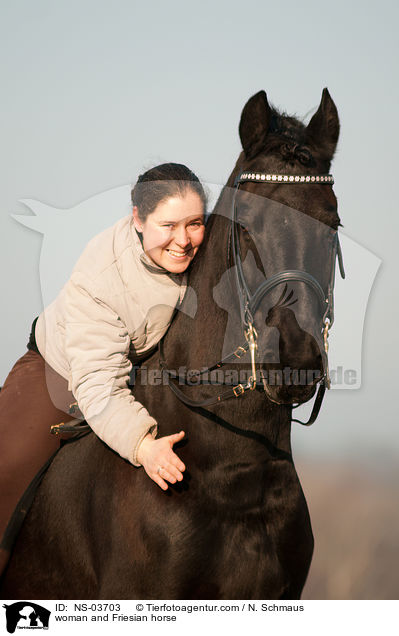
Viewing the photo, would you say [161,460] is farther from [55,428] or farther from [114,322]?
[55,428]

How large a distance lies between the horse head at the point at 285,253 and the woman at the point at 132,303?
1.10 feet

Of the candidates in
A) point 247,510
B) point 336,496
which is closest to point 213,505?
point 247,510

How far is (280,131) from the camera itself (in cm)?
345

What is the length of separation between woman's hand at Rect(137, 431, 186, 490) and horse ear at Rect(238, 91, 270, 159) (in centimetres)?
147

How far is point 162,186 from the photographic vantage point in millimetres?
3500

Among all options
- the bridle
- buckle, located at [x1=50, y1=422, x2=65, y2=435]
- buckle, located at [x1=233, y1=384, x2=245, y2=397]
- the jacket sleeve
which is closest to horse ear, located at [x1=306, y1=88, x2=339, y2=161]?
the bridle

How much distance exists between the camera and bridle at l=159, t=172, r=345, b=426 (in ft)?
9.98

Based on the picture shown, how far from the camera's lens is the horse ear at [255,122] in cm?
340

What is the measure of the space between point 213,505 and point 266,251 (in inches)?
50.0
